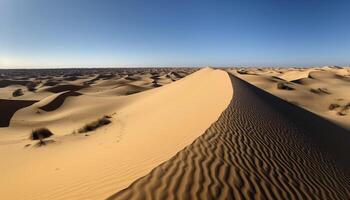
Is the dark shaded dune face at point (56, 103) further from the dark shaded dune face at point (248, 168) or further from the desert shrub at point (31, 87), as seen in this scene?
the dark shaded dune face at point (248, 168)

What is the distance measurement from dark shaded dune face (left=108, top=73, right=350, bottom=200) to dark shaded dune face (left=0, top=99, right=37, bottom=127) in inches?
710

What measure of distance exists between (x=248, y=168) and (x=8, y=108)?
24.9 m

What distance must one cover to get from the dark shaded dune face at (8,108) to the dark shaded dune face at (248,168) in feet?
59.1

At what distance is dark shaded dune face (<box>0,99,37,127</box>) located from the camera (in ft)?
75.1

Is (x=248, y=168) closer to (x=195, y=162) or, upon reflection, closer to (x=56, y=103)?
(x=195, y=162)

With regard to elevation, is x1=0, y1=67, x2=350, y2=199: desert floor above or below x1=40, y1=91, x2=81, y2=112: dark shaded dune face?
above

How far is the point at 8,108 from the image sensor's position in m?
26.3

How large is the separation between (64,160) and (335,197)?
25.1 ft

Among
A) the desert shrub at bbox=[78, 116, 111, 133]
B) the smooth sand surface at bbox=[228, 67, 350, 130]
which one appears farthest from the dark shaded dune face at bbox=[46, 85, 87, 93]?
the desert shrub at bbox=[78, 116, 111, 133]

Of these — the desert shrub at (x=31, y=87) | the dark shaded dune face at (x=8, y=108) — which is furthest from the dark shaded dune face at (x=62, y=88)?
the dark shaded dune face at (x=8, y=108)

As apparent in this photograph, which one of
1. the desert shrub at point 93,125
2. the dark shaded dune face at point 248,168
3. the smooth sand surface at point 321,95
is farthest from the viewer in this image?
the smooth sand surface at point 321,95

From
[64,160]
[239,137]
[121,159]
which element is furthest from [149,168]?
[64,160]

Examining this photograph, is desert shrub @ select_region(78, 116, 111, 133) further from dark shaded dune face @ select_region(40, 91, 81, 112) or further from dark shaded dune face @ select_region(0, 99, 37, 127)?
dark shaded dune face @ select_region(40, 91, 81, 112)

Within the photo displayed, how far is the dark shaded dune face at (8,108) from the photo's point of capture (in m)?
22.9
